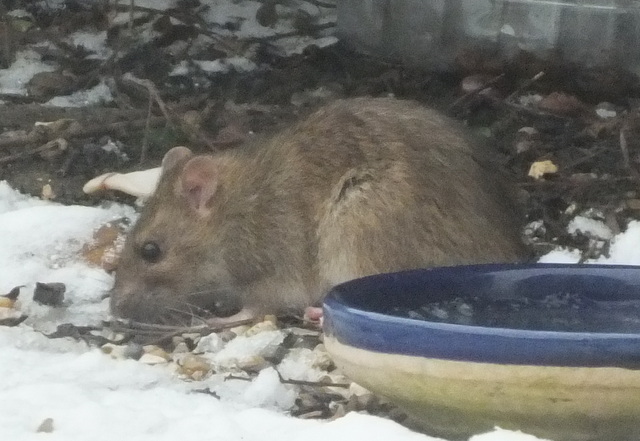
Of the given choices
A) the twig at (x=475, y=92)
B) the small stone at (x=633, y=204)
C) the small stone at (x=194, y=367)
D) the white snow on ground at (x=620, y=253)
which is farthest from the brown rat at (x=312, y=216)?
the twig at (x=475, y=92)

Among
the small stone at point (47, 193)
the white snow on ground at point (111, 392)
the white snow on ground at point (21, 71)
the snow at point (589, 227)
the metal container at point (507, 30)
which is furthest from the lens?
the white snow on ground at point (21, 71)

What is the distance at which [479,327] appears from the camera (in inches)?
95.0

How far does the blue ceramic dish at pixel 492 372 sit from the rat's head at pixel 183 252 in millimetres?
1319

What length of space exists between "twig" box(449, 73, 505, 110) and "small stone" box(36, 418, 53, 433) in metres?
3.22

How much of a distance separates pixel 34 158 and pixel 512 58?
8.15ft

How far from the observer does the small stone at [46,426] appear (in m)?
2.67

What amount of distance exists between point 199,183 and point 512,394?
6.16 feet

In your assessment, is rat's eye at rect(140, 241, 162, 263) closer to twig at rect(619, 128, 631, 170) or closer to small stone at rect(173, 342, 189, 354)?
small stone at rect(173, 342, 189, 354)

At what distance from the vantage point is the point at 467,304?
300 centimetres

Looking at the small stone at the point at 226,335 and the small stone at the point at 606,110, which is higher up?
the small stone at the point at 606,110

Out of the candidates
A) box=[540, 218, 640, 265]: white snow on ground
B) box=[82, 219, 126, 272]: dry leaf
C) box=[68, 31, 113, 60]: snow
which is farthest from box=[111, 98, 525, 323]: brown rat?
box=[68, 31, 113, 60]: snow

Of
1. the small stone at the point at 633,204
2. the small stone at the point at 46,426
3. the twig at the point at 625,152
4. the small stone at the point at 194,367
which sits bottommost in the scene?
the small stone at the point at 194,367

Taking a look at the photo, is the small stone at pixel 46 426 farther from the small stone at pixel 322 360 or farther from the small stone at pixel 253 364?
the small stone at pixel 322 360

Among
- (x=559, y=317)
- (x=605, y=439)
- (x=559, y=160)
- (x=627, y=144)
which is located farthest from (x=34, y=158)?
(x=605, y=439)
